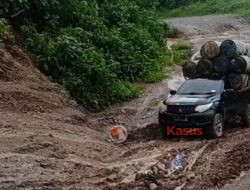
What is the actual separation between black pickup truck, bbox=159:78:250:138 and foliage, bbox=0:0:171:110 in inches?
167

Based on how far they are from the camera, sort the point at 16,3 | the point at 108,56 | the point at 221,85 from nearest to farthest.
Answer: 1. the point at 221,85
2. the point at 16,3
3. the point at 108,56

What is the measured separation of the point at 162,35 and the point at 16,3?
45.5ft

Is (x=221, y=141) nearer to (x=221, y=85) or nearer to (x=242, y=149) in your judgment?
(x=242, y=149)

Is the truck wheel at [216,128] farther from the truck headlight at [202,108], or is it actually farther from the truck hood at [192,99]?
the truck hood at [192,99]

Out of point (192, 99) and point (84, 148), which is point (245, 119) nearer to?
point (192, 99)

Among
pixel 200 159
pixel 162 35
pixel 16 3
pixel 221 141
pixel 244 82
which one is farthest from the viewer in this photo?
pixel 162 35

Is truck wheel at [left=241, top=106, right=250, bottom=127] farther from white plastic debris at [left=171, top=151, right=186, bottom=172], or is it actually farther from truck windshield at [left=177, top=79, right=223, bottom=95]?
white plastic debris at [left=171, top=151, right=186, bottom=172]

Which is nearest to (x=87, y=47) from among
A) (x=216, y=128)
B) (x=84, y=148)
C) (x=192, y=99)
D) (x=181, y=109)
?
(x=192, y=99)

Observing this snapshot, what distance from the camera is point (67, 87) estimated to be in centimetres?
1672

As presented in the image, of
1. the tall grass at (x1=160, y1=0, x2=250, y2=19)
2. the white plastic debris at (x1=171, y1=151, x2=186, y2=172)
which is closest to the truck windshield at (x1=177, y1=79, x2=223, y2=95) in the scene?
the white plastic debris at (x1=171, y1=151, x2=186, y2=172)

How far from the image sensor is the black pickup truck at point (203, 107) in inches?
500

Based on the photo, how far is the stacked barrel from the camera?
15.4 meters

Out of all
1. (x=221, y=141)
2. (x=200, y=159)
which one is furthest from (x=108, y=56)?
(x=200, y=159)

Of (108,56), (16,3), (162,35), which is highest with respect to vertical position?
(16,3)
